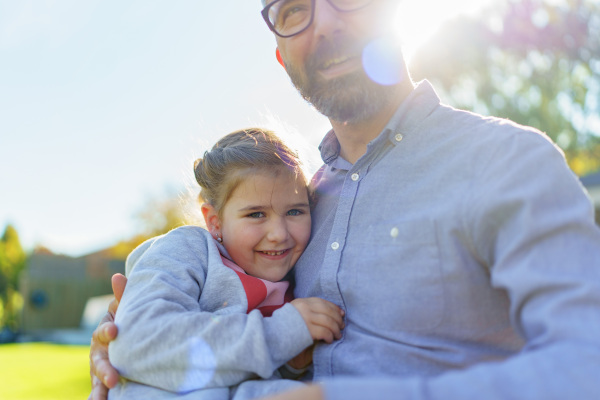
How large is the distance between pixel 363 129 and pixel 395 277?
2.37 feet

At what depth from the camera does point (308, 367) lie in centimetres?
178

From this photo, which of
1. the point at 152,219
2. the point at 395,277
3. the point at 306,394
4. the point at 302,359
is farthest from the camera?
the point at 152,219

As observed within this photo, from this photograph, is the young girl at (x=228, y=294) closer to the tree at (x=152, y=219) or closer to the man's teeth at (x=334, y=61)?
the man's teeth at (x=334, y=61)

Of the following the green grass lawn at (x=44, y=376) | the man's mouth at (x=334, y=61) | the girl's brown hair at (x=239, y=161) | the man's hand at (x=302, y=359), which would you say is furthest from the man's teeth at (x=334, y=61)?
the green grass lawn at (x=44, y=376)

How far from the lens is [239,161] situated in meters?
2.25

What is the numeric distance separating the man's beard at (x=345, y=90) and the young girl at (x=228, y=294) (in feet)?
1.23

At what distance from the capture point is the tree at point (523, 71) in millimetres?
15273

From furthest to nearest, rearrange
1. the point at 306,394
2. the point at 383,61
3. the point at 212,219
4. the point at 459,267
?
the point at 212,219 < the point at 383,61 < the point at 459,267 < the point at 306,394

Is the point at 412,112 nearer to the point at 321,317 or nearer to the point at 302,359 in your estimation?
the point at 321,317

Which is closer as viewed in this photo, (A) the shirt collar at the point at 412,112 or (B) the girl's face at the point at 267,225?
(A) the shirt collar at the point at 412,112

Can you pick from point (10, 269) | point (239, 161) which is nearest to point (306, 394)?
point (239, 161)

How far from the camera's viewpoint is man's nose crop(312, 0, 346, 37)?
6.41 ft

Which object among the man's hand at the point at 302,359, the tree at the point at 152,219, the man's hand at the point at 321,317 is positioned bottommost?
the tree at the point at 152,219

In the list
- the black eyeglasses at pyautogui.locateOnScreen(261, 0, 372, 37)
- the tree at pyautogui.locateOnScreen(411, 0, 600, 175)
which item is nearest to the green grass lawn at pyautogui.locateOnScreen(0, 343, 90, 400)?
the black eyeglasses at pyautogui.locateOnScreen(261, 0, 372, 37)
